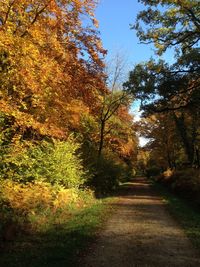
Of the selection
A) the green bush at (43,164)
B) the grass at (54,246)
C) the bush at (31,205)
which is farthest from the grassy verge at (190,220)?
the green bush at (43,164)

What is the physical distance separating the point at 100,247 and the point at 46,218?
4064mm

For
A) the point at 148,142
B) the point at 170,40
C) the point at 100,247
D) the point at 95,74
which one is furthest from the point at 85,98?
the point at 148,142

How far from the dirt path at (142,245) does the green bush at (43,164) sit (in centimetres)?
363

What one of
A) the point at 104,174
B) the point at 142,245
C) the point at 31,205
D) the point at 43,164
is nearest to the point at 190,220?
the point at 142,245

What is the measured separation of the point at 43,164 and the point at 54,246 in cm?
726

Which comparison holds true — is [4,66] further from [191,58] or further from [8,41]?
[191,58]

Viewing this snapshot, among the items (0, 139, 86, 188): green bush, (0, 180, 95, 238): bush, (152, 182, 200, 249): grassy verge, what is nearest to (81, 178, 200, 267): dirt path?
(152, 182, 200, 249): grassy verge

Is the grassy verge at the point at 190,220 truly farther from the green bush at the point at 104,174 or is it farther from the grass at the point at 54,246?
the green bush at the point at 104,174

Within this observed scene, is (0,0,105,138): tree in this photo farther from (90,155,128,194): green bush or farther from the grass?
(90,155,128,194): green bush

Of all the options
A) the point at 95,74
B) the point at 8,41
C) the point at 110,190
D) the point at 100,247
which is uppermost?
the point at 95,74

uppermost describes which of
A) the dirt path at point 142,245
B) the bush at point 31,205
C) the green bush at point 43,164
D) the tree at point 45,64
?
the tree at point 45,64

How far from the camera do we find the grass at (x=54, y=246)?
8.19m

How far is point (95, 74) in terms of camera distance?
68.2 feet

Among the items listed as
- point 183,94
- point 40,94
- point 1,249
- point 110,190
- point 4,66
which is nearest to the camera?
point 1,249
